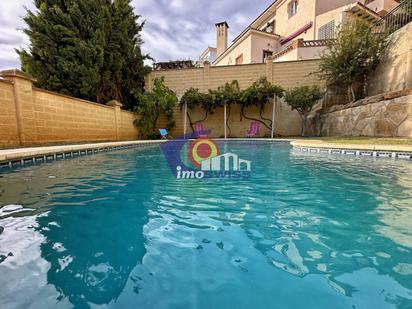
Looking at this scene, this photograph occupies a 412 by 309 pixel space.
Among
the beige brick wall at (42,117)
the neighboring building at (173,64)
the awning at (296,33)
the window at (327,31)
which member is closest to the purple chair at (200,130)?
the neighboring building at (173,64)

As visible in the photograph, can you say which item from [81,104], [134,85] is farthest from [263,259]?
[134,85]

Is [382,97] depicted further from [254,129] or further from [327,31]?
[327,31]

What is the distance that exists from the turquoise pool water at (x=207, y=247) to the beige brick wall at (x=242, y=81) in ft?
39.0

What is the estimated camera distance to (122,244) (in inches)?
63.9

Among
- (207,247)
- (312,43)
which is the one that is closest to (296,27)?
(312,43)

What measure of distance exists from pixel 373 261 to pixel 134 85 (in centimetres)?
1409

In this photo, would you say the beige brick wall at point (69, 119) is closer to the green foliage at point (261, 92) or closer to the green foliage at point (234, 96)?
the green foliage at point (234, 96)

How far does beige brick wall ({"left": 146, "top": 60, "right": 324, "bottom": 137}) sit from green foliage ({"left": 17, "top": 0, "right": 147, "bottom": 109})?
4.67 metres

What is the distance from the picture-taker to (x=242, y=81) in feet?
48.5

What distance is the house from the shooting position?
14.4 meters

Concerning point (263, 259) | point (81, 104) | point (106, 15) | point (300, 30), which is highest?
point (300, 30)

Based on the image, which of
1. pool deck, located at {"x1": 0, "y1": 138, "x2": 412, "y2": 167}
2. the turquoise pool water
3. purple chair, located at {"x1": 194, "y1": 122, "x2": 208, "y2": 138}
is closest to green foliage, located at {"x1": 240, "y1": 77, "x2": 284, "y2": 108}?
purple chair, located at {"x1": 194, "y1": 122, "x2": 208, "y2": 138}

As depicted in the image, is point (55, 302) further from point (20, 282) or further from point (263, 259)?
point (263, 259)

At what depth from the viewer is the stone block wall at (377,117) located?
23.1 feet
